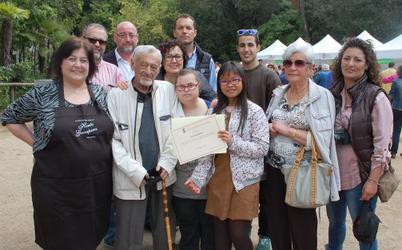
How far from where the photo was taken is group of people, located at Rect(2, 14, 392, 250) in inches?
129

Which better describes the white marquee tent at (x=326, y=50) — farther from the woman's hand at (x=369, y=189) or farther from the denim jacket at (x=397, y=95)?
the woman's hand at (x=369, y=189)

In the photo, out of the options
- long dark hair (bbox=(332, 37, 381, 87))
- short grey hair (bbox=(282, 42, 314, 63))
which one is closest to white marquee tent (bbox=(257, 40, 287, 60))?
long dark hair (bbox=(332, 37, 381, 87))

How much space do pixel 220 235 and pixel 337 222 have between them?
A: 1184 mm

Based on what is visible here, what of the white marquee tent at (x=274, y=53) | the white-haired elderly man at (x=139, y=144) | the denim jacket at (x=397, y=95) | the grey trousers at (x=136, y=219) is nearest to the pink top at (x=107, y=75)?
the white-haired elderly man at (x=139, y=144)

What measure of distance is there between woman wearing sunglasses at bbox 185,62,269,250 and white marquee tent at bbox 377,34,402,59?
14975 millimetres

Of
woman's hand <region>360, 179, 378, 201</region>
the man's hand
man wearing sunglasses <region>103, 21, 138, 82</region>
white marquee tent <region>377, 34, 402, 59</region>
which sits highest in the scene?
white marquee tent <region>377, 34, 402, 59</region>

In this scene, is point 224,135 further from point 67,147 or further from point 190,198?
point 67,147

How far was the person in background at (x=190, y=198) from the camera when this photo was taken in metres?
3.56

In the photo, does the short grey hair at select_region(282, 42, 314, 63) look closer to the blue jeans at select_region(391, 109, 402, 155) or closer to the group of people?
the group of people

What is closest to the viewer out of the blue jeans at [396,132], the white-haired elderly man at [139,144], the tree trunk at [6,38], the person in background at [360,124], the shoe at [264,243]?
the person in background at [360,124]

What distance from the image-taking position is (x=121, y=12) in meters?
35.4

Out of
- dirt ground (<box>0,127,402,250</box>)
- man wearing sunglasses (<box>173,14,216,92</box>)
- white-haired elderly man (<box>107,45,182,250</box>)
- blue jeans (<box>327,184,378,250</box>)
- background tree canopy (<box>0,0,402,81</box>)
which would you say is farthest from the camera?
background tree canopy (<box>0,0,402,81</box>)

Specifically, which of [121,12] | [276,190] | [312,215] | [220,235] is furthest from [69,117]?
[121,12]

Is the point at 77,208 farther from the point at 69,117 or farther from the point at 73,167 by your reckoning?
the point at 69,117
